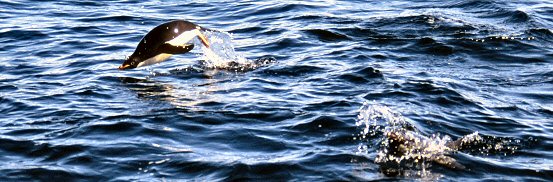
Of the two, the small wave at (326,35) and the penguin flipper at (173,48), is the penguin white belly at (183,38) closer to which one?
the penguin flipper at (173,48)

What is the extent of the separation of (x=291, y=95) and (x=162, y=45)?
1736 mm

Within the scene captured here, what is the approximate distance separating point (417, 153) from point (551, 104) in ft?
8.40

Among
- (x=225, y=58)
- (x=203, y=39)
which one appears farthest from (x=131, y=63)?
(x=225, y=58)

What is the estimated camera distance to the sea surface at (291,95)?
8.09 meters

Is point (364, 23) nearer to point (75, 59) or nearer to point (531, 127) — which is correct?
point (75, 59)

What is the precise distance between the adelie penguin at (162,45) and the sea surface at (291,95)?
0.77 ft

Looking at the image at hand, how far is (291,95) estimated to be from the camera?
10.4 meters

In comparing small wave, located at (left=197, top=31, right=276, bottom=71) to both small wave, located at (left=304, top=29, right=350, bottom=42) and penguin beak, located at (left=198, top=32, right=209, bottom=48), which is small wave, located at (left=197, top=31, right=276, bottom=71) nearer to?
penguin beak, located at (left=198, top=32, right=209, bottom=48)

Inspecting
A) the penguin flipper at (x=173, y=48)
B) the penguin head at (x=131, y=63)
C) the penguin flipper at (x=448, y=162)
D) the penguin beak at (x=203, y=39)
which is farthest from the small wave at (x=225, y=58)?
the penguin flipper at (x=448, y=162)

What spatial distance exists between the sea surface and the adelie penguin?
0.77 ft

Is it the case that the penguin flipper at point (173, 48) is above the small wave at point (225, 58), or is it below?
above

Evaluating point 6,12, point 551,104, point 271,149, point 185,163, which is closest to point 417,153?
point 271,149

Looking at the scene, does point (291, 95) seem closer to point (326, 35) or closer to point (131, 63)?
point (131, 63)

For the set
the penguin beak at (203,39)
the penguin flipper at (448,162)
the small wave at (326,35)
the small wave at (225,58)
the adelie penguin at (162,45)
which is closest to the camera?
the penguin flipper at (448,162)
